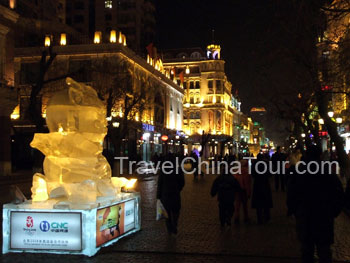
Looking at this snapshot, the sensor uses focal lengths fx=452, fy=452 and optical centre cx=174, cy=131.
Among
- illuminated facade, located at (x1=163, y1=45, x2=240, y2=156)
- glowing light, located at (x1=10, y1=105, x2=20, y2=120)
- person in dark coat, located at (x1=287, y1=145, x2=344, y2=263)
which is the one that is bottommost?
person in dark coat, located at (x1=287, y1=145, x2=344, y2=263)

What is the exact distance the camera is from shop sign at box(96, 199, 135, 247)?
8.08m

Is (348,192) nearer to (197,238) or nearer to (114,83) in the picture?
(197,238)

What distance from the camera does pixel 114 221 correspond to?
28.7 ft

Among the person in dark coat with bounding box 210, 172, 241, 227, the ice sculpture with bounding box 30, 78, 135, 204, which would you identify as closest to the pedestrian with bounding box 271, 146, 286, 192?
the person in dark coat with bounding box 210, 172, 241, 227

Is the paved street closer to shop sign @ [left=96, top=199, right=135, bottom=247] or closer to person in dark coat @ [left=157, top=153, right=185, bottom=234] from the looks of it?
shop sign @ [left=96, top=199, right=135, bottom=247]

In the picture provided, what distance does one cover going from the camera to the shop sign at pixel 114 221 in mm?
8078

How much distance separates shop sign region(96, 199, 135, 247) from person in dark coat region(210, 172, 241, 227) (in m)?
2.09

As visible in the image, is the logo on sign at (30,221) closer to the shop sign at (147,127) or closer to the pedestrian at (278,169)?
the pedestrian at (278,169)

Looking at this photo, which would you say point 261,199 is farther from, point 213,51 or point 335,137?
point 213,51

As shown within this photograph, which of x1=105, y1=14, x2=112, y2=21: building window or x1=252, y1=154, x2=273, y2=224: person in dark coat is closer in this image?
x1=252, y1=154, x2=273, y2=224: person in dark coat

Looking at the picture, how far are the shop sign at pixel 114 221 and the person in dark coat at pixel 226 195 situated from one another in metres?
2.09

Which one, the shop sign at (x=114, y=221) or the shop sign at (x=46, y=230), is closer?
the shop sign at (x=46, y=230)

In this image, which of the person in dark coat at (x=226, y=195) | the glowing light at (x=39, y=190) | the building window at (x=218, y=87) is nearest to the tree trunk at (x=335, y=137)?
the person in dark coat at (x=226, y=195)

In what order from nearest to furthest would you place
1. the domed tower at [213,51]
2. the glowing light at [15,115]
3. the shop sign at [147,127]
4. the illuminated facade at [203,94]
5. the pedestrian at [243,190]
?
the pedestrian at [243,190], the glowing light at [15,115], the shop sign at [147,127], the illuminated facade at [203,94], the domed tower at [213,51]
